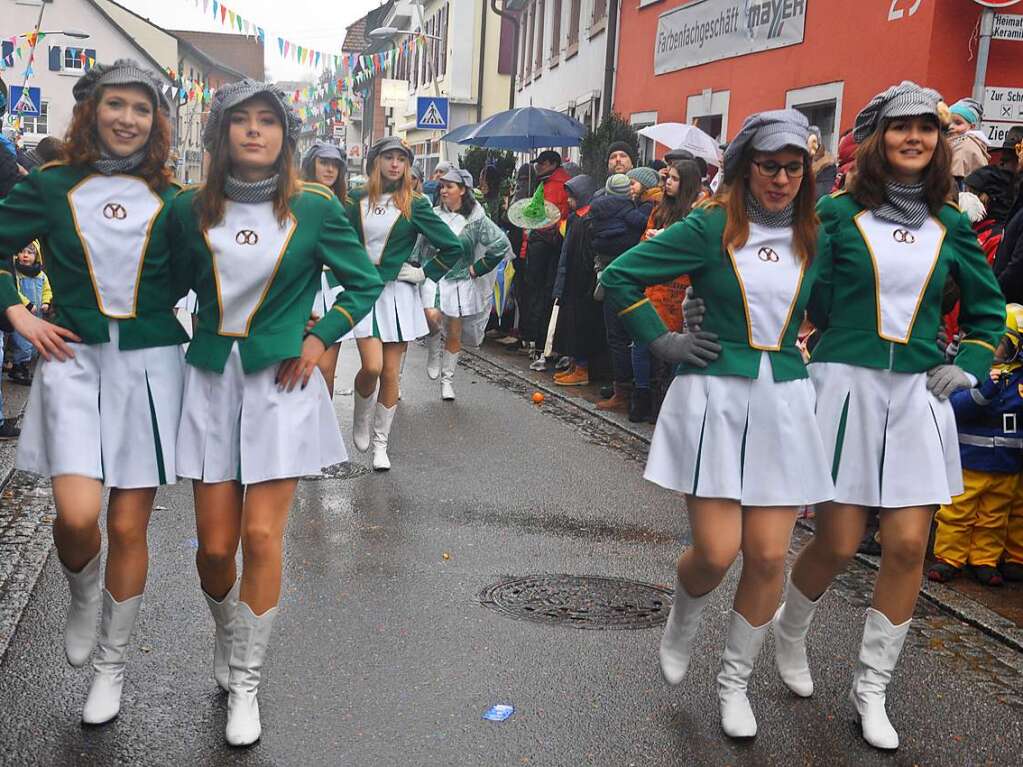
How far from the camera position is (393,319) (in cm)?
871

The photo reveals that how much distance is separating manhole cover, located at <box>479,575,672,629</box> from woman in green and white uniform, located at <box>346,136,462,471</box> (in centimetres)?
271

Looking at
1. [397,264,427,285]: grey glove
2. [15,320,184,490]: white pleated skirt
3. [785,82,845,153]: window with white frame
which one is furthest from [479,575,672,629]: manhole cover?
[785,82,845,153]: window with white frame

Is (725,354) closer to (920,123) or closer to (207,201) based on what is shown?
(920,123)

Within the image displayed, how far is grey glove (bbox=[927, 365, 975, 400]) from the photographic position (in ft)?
14.3

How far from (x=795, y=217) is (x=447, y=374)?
320 inches

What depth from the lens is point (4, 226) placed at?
13.6 ft

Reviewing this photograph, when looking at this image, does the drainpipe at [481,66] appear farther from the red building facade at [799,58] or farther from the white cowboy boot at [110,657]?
the white cowboy boot at [110,657]

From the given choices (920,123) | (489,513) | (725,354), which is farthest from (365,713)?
(489,513)

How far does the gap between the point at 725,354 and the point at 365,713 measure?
163cm

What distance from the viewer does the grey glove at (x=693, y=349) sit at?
4230 mm

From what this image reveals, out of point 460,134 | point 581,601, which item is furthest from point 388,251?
point 460,134

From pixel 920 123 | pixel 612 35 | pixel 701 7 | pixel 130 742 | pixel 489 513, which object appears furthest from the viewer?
pixel 612 35

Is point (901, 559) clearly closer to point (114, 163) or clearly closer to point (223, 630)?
point (223, 630)

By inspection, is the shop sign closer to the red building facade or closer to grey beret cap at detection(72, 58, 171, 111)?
the red building facade
